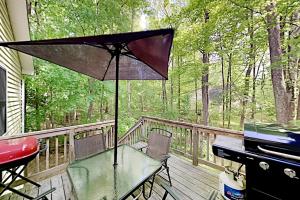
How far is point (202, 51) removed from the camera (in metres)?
7.10

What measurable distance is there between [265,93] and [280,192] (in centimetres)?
885

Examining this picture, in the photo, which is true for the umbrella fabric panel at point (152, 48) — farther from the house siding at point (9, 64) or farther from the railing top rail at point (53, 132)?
the house siding at point (9, 64)

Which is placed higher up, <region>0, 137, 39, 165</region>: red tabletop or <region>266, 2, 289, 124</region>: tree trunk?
<region>266, 2, 289, 124</region>: tree trunk

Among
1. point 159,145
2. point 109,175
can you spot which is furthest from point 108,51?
point 159,145

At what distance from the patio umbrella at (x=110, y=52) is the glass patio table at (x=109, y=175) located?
0.71 ft

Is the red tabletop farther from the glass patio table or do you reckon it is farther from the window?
the window

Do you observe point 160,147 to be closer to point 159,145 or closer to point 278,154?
point 159,145

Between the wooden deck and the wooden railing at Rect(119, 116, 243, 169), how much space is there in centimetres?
26

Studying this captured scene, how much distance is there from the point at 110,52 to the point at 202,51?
5.88 metres

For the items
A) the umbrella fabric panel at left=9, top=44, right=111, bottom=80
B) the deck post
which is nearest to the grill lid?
the deck post

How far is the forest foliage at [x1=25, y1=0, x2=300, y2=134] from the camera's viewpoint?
4.95 metres

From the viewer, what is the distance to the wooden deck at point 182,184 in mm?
2662

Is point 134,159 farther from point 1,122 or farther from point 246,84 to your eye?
point 246,84

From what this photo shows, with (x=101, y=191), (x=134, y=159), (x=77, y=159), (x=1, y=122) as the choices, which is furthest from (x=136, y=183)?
(x=1, y=122)
